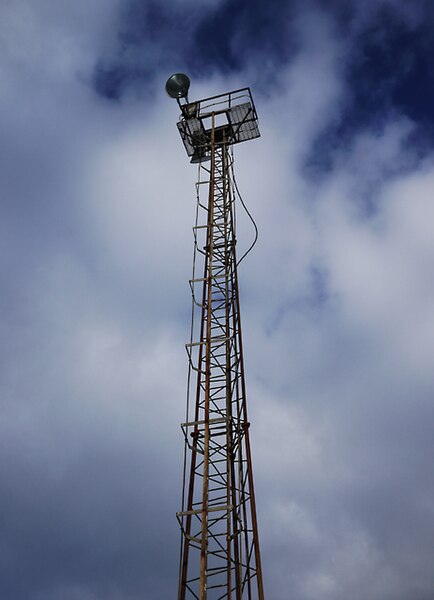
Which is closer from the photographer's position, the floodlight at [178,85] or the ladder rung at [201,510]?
the ladder rung at [201,510]

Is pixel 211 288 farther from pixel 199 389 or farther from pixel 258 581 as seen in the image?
pixel 258 581

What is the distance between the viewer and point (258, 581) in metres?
21.1

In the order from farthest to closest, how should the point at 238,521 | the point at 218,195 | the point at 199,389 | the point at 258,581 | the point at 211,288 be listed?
the point at 218,195
the point at 211,288
the point at 199,389
the point at 238,521
the point at 258,581

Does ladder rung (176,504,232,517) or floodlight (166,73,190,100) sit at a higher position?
floodlight (166,73,190,100)

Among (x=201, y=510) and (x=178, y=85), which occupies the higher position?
(x=178, y=85)

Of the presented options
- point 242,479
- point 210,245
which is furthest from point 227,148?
point 242,479

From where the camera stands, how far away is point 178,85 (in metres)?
31.6

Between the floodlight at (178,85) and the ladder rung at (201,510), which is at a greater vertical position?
the floodlight at (178,85)

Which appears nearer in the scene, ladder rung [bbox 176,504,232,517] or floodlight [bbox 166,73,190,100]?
ladder rung [bbox 176,504,232,517]

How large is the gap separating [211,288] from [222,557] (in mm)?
12415

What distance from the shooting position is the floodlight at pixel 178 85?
31.5 meters

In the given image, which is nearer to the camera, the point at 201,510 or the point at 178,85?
the point at 201,510

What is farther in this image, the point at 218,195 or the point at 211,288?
the point at 218,195

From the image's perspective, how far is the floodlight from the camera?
31.5 metres
